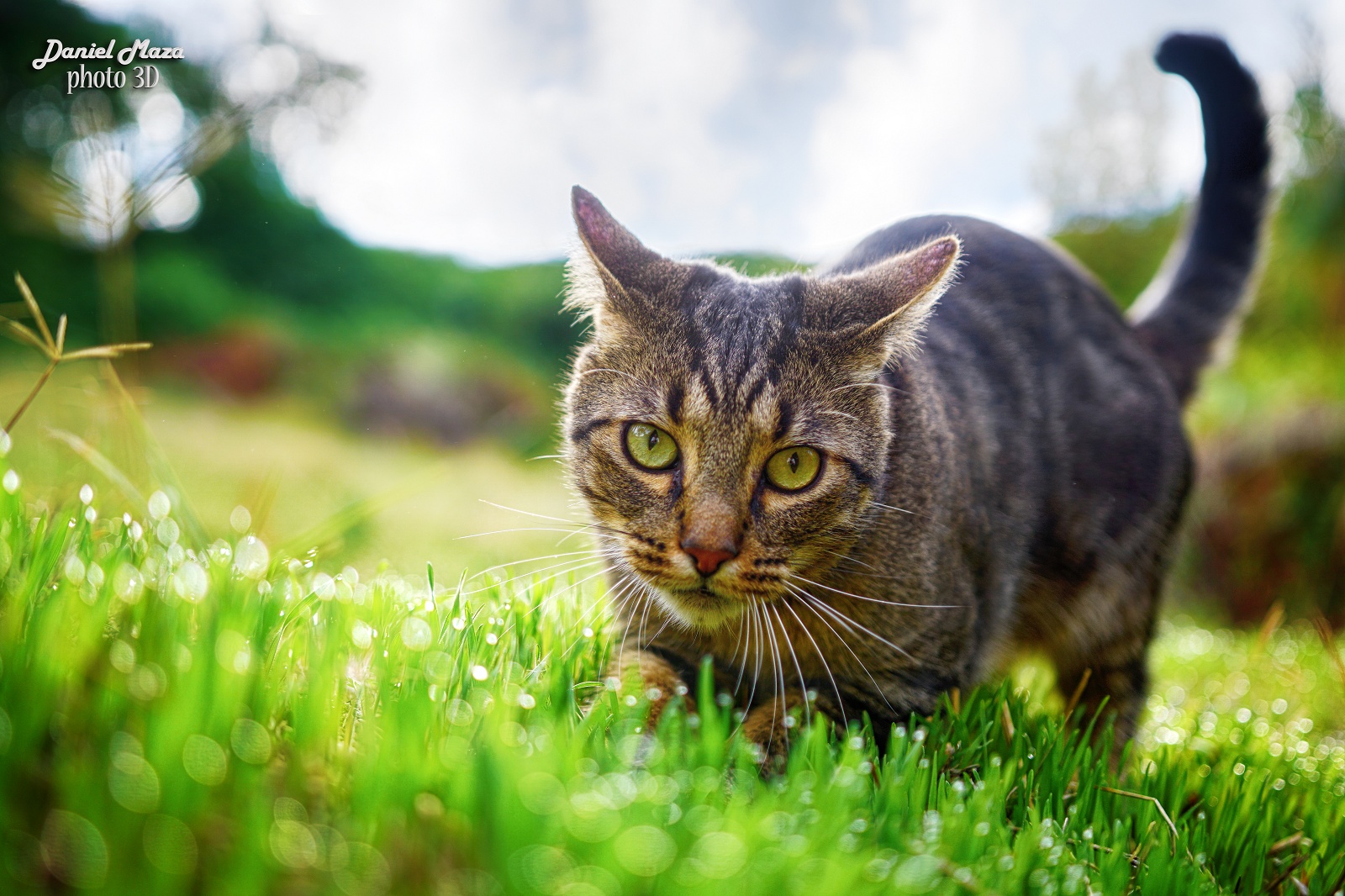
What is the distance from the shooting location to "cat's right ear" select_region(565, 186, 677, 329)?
69.2 inches

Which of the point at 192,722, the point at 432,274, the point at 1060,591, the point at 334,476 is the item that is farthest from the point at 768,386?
the point at 432,274

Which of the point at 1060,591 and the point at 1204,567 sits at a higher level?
the point at 1060,591

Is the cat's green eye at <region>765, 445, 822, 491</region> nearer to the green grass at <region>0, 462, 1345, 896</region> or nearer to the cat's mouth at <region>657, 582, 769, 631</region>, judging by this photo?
the cat's mouth at <region>657, 582, 769, 631</region>

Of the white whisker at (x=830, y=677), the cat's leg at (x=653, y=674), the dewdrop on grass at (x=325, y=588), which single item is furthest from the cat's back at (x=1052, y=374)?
the dewdrop on grass at (x=325, y=588)

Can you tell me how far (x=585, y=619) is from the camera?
1.70m

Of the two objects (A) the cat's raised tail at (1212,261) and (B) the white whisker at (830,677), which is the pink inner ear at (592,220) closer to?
(B) the white whisker at (830,677)

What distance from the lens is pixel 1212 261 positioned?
2785mm

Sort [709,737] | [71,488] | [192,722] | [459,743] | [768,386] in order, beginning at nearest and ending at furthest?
1. [192,722]
2. [459,743]
3. [709,737]
4. [768,386]
5. [71,488]

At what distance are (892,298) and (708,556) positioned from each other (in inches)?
26.5

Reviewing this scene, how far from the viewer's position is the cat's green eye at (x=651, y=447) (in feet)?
5.37

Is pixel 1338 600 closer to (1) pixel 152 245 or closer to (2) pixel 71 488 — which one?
(2) pixel 71 488

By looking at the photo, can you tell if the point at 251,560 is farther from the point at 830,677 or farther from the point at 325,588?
the point at 830,677

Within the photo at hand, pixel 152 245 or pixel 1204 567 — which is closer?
pixel 1204 567

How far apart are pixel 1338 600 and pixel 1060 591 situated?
4089 millimetres
